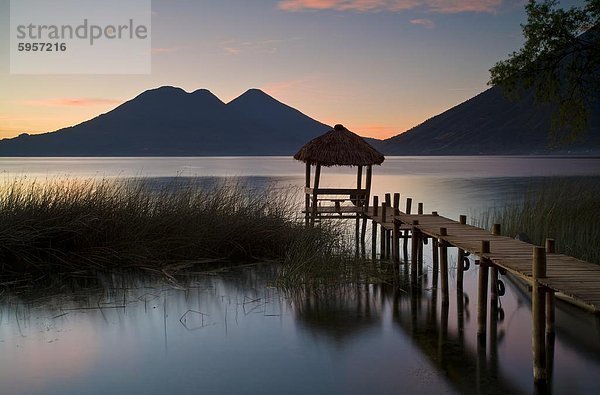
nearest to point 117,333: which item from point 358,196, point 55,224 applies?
point 55,224

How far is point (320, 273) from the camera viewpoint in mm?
12516

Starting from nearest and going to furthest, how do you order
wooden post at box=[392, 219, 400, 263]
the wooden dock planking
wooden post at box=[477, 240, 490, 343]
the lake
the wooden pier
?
the wooden dock planking
the wooden pier
the lake
wooden post at box=[477, 240, 490, 343]
wooden post at box=[392, 219, 400, 263]

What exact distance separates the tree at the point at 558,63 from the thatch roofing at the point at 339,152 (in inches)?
228

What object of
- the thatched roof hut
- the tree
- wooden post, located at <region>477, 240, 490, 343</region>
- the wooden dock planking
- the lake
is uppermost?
the tree

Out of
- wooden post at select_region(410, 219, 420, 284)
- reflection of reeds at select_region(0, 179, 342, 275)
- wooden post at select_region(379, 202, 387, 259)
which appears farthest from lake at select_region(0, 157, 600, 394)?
wooden post at select_region(379, 202, 387, 259)

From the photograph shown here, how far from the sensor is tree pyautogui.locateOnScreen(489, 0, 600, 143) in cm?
2036

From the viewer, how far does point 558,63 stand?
2116cm

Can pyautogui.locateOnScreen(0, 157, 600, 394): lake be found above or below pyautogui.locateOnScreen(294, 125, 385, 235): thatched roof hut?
below

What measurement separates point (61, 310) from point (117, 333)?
62.2 inches

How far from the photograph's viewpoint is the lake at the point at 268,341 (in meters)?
7.73

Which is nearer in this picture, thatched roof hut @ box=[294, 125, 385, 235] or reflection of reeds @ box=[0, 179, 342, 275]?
reflection of reeds @ box=[0, 179, 342, 275]

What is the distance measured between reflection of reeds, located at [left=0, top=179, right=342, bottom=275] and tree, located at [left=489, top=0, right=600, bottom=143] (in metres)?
10.2

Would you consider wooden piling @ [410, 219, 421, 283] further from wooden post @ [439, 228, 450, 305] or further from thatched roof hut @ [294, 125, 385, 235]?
thatched roof hut @ [294, 125, 385, 235]

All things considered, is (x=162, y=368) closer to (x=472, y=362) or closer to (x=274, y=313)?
(x=274, y=313)
